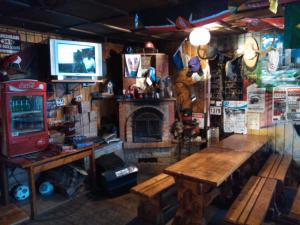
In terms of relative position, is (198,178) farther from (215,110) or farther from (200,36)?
(215,110)

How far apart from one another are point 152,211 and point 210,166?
92 centimetres

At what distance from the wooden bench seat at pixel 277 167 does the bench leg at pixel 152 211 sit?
152 cm

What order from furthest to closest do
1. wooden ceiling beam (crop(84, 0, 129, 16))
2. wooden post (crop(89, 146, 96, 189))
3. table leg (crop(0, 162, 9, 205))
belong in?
wooden post (crop(89, 146, 96, 189)), table leg (crop(0, 162, 9, 205)), wooden ceiling beam (crop(84, 0, 129, 16))

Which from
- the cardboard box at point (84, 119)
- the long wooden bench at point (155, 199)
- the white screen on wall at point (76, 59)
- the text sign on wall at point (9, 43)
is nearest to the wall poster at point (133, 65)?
the white screen on wall at point (76, 59)

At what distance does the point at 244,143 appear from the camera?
3873 mm

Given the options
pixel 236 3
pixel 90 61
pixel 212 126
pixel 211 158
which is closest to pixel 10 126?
pixel 90 61

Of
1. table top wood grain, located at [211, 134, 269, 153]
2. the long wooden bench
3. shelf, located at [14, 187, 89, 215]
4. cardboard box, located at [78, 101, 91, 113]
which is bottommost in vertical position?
shelf, located at [14, 187, 89, 215]

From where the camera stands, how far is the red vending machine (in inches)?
126

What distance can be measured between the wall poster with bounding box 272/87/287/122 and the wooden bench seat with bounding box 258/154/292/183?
24.7 inches

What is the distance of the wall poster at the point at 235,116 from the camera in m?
4.57

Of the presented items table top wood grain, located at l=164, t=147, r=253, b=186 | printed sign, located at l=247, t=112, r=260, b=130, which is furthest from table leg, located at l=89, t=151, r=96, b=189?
printed sign, located at l=247, t=112, r=260, b=130

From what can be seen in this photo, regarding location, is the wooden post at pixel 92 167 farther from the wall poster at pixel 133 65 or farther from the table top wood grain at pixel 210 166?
the wall poster at pixel 133 65

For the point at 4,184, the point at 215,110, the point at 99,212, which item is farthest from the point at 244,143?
the point at 4,184

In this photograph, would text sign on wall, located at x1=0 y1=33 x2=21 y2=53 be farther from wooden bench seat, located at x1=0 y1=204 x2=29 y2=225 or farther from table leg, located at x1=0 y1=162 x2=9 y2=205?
wooden bench seat, located at x1=0 y1=204 x2=29 y2=225
